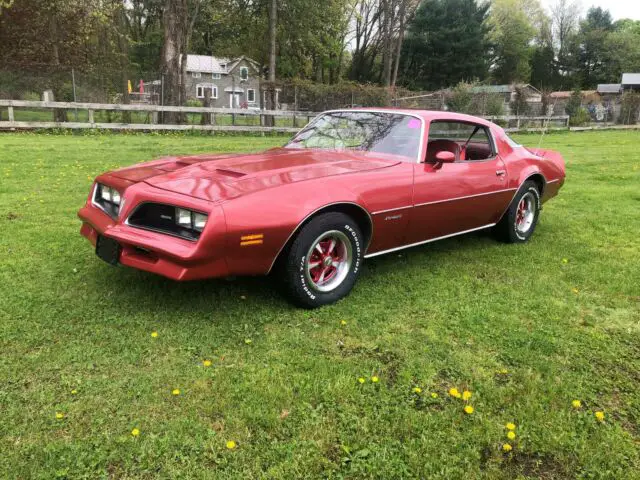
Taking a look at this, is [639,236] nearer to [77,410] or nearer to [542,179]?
[542,179]

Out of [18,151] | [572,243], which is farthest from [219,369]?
[18,151]

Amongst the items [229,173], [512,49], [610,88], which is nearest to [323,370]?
[229,173]

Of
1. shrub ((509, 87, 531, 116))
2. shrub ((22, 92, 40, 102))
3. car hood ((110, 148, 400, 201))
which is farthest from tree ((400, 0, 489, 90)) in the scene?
car hood ((110, 148, 400, 201))

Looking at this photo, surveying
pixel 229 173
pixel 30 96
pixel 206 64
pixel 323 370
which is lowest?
pixel 323 370

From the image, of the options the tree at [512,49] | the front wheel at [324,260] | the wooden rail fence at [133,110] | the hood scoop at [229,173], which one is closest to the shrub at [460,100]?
the wooden rail fence at [133,110]

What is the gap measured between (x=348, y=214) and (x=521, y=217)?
8.74ft

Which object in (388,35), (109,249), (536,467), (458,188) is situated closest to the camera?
(536,467)

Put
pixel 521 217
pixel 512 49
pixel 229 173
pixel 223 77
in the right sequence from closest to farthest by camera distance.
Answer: pixel 229 173 < pixel 521 217 < pixel 223 77 < pixel 512 49

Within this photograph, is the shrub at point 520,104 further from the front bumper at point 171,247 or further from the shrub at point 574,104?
the front bumper at point 171,247

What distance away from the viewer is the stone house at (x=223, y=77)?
4869 centimetres

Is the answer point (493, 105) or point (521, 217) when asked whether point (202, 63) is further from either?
point (521, 217)

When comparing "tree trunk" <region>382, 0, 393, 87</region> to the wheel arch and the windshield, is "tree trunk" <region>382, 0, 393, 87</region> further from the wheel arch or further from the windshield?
the wheel arch

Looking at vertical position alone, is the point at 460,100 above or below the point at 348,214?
above

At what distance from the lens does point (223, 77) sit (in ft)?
176
